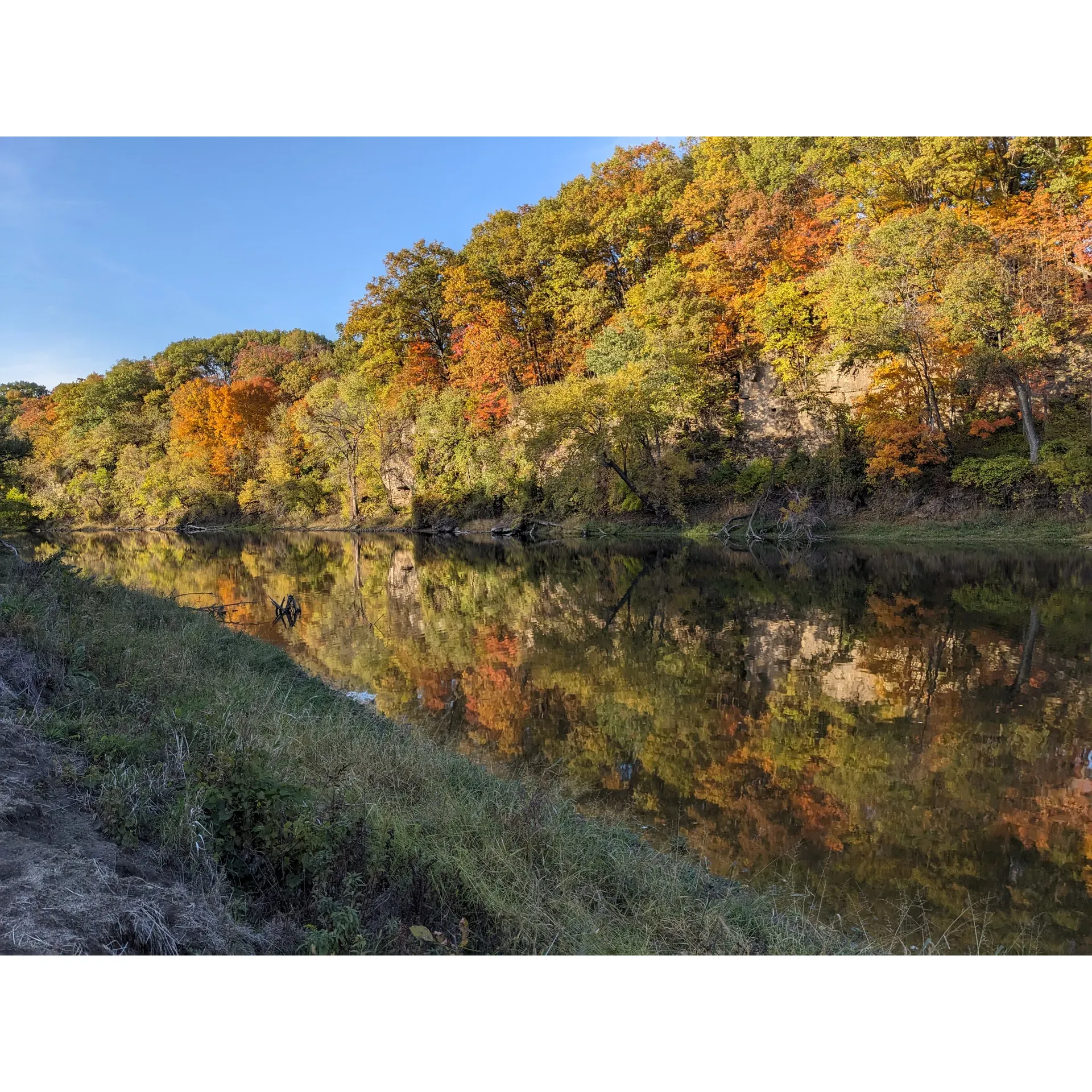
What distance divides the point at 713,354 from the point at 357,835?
36520mm

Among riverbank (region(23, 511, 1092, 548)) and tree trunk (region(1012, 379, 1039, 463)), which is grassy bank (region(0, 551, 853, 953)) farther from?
tree trunk (region(1012, 379, 1039, 463))

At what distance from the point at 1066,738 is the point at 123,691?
10135mm

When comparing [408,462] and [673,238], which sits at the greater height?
[673,238]

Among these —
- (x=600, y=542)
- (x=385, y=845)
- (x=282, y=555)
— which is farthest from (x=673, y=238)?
(x=385, y=845)

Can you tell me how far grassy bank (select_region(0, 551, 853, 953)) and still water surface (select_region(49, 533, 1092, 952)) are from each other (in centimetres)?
122

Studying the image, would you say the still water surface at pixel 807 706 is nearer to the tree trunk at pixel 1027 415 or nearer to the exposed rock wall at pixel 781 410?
the tree trunk at pixel 1027 415

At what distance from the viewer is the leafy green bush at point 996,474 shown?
2578 cm

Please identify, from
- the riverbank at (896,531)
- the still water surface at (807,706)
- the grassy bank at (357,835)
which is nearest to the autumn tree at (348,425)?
the riverbank at (896,531)

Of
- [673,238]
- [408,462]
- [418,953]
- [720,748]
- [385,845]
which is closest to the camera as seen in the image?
A: [418,953]

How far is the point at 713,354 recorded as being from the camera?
37531 mm

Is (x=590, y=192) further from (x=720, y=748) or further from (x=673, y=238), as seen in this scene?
(x=720, y=748)

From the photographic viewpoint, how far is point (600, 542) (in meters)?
34.8

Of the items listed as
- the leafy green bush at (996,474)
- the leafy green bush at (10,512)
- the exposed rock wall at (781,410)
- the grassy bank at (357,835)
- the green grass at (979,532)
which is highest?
the exposed rock wall at (781,410)

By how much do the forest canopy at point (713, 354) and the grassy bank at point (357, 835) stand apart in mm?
9597
